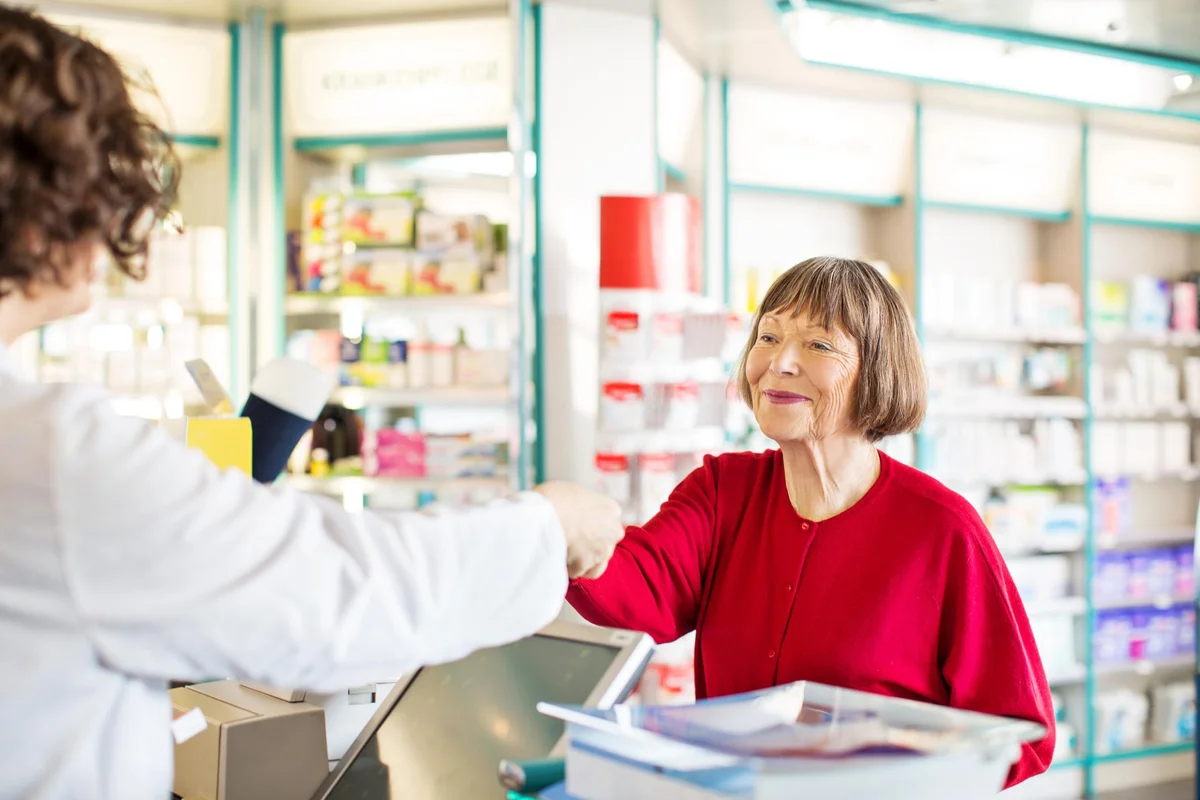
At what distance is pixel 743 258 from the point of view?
5.46m

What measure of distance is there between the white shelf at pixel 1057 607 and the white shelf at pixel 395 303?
3095 millimetres

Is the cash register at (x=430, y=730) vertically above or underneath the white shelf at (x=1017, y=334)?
underneath

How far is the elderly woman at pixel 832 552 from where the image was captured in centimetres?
158

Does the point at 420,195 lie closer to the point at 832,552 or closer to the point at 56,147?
the point at 832,552

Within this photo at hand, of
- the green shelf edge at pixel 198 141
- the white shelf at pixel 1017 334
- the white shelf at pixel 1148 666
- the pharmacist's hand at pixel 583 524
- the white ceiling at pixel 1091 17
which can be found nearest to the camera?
the pharmacist's hand at pixel 583 524

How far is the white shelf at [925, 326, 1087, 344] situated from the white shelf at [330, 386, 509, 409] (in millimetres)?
2291

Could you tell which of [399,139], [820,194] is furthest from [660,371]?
[820,194]

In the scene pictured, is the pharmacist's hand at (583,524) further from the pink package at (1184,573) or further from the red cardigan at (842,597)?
the pink package at (1184,573)

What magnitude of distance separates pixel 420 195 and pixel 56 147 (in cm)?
363

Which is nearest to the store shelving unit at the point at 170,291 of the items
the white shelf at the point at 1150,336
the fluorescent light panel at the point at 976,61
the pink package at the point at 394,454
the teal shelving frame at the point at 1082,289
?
the pink package at the point at 394,454

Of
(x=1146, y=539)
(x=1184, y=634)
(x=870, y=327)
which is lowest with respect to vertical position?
(x=1184, y=634)

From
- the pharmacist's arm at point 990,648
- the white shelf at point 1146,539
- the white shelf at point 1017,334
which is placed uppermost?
the white shelf at point 1017,334

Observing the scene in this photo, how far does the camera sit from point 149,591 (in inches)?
31.8

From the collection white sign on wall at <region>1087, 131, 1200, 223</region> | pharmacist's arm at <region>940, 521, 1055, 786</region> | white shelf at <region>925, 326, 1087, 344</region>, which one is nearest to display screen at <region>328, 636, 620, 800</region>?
pharmacist's arm at <region>940, 521, 1055, 786</region>
